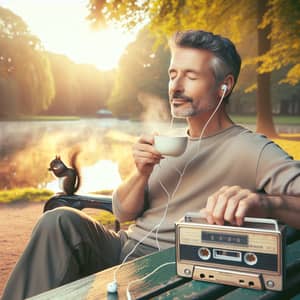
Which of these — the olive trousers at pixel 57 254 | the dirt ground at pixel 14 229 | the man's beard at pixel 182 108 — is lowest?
the dirt ground at pixel 14 229

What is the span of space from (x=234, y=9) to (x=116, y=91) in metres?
3.39

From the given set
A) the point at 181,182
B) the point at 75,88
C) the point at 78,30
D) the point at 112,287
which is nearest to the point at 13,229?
the point at 181,182

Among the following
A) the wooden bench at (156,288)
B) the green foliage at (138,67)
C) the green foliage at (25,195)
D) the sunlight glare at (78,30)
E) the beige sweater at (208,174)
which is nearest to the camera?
the wooden bench at (156,288)

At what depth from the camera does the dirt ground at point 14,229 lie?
383 centimetres

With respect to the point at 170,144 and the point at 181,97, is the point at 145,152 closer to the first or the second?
the point at 170,144

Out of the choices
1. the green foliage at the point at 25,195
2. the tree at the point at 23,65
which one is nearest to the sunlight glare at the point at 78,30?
the tree at the point at 23,65

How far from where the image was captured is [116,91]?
38.0 ft

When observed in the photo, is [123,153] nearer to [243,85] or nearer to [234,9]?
[243,85]

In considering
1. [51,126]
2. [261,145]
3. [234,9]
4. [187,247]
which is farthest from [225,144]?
[51,126]

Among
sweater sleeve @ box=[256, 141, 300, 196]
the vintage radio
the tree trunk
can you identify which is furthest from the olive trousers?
the tree trunk

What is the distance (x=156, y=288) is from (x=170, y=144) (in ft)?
1.74

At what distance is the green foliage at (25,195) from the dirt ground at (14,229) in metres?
0.26

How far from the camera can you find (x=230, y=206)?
3.74ft

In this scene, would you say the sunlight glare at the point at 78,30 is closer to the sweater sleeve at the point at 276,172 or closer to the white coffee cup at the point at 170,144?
the sweater sleeve at the point at 276,172
